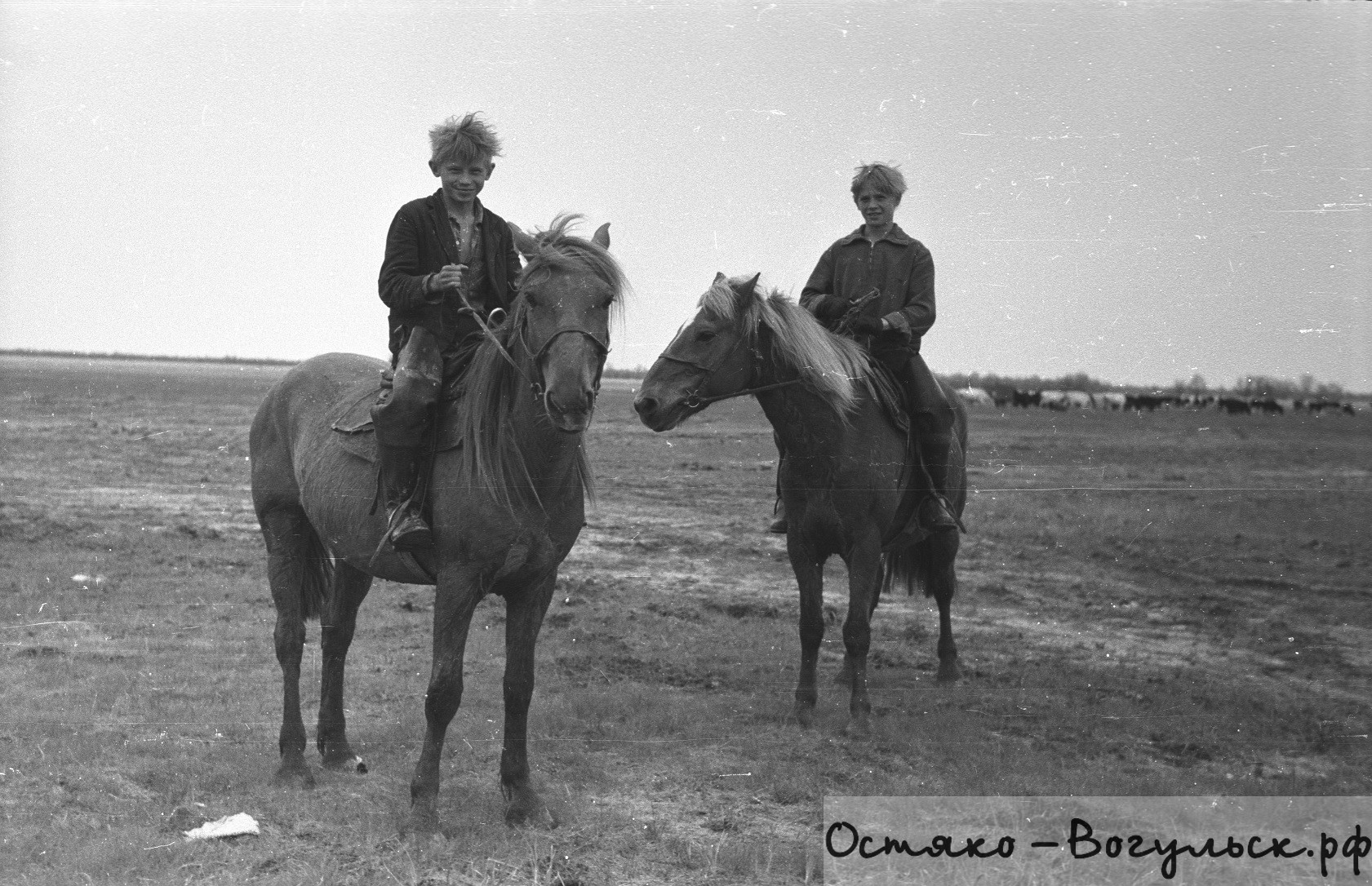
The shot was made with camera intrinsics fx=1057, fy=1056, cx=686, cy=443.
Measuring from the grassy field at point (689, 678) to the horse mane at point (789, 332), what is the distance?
1464 millimetres

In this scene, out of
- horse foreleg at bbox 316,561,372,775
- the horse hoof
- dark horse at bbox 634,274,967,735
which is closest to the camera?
the horse hoof

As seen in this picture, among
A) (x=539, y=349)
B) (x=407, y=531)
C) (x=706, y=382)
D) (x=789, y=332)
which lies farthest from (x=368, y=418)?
(x=789, y=332)

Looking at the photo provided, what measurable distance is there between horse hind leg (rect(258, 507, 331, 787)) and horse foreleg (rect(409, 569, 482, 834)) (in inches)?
42.3

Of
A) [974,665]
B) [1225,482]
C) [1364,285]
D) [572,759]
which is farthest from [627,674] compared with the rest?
[1225,482]

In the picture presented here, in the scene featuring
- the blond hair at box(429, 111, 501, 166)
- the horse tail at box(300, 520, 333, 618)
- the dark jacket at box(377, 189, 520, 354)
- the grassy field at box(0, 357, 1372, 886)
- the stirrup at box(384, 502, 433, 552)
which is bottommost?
the grassy field at box(0, 357, 1372, 886)

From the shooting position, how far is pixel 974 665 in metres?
7.95

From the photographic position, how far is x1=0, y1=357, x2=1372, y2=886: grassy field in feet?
16.2

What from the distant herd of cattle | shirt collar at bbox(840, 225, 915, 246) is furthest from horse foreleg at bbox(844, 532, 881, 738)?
the distant herd of cattle

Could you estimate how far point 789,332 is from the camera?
642 centimetres

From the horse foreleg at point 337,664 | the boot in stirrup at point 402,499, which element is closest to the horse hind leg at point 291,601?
the horse foreleg at point 337,664

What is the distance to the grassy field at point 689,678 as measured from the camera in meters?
4.93

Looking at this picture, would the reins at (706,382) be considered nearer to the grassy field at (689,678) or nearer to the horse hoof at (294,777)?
the grassy field at (689,678)

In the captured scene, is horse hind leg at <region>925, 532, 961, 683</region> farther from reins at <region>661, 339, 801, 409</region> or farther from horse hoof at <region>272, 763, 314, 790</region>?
horse hoof at <region>272, 763, 314, 790</region>

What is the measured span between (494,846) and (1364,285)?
21.5ft
